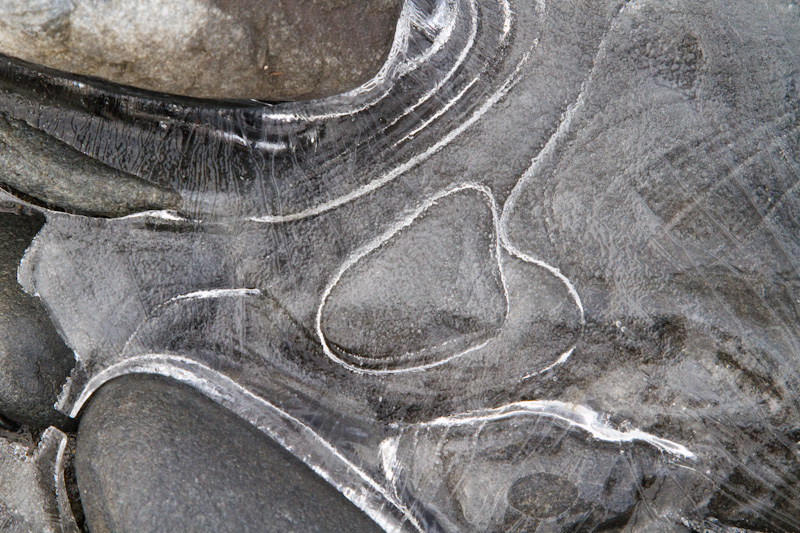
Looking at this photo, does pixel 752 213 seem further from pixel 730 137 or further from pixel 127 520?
pixel 127 520

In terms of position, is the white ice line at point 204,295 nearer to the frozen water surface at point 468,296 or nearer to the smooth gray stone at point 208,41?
the frozen water surface at point 468,296

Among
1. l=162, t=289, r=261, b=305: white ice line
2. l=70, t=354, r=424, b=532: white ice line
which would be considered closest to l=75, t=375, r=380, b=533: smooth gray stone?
l=70, t=354, r=424, b=532: white ice line

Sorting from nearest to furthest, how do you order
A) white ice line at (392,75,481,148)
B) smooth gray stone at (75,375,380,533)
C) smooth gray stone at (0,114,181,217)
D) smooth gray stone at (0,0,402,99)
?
smooth gray stone at (0,0,402,99) → smooth gray stone at (75,375,380,533) → smooth gray stone at (0,114,181,217) → white ice line at (392,75,481,148)

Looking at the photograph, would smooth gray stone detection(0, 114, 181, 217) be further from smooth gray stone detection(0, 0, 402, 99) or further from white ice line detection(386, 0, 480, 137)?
white ice line detection(386, 0, 480, 137)

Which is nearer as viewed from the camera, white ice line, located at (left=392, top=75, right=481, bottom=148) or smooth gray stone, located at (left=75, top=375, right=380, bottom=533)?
smooth gray stone, located at (left=75, top=375, right=380, bottom=533)

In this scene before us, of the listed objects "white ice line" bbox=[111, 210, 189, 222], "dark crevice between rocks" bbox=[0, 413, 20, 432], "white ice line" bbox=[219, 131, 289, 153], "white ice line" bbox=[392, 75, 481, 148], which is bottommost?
"dark crevice between rocks" bbox=[0, 413, 20, 432]

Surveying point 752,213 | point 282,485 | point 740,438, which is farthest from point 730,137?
point 282,485

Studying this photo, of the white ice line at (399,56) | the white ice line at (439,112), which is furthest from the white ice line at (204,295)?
the white ice line at (439,112)
